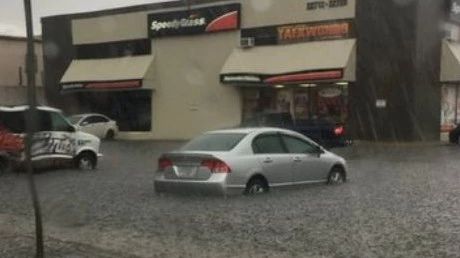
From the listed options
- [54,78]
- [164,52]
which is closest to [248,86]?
[164,52]

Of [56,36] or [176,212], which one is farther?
[56,36]

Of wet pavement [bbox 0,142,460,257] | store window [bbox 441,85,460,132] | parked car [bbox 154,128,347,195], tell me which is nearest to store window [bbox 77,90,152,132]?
store window [bbox 441,85,460,132]

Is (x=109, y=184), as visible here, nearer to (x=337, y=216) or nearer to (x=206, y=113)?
(x=337, y=216)

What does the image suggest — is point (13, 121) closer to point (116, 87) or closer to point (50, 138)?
point (50, 138)

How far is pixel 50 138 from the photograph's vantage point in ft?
65.6

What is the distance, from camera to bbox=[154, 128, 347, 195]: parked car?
13828 mm

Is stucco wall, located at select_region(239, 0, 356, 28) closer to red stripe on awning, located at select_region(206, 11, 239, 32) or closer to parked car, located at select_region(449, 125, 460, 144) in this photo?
red stripe on awning, located at select_region(206, 11, 239, 32)

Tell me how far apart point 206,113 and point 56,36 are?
13.4m

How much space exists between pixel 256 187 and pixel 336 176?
111 inches

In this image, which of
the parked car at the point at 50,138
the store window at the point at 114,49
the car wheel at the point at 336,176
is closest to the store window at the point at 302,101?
the store window at the point at 114,49

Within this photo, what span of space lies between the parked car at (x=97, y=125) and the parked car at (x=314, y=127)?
1193 cm

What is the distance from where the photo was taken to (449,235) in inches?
392

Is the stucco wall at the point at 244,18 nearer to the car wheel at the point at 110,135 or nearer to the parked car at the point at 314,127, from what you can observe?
the car wheel at the point at 110,135

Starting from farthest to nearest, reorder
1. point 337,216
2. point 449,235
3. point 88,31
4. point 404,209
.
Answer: point 88,31
point 404,209
point 337,216
point 449,235
